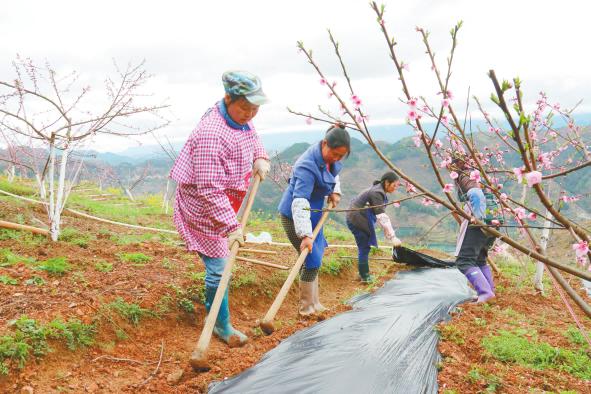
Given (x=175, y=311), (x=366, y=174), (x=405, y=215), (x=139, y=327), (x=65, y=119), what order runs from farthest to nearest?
(x=366, y=174) → (x=405, y=215) → (x=65, y=119) → (x=175, y=311) → (x=139, y=327)

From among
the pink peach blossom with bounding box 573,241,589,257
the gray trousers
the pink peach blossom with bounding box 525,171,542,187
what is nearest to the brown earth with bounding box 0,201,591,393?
the gray trousers

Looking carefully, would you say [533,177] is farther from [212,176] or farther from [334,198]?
[334,198]

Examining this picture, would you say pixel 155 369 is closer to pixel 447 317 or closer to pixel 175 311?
pixel 175 311

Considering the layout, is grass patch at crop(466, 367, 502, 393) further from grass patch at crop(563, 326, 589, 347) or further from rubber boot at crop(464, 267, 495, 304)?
rubber boot at crop(464, 267, 495, 304)

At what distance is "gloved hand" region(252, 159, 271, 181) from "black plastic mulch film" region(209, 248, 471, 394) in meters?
1.23

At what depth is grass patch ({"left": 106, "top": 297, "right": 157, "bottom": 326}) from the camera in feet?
10.2

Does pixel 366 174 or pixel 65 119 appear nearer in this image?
pixel 65 119

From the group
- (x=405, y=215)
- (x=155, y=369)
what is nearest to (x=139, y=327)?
(x=155, y=369)

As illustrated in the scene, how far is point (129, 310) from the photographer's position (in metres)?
3.17

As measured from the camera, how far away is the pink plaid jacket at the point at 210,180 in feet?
8.54

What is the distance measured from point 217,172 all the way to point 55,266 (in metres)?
2.04

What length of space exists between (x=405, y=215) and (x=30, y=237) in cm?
7399

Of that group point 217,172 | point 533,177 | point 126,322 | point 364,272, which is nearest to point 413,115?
point 533,177

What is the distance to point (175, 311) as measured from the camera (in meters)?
3.49
